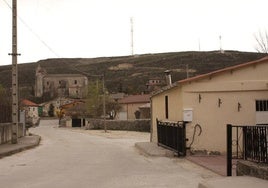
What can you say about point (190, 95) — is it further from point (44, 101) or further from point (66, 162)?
point (44, 101)

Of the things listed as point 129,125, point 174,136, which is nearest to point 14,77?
point 174,136

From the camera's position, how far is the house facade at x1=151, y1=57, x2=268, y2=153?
2038 cm

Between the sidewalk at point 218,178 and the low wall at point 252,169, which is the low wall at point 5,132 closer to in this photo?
the sidewalk at point 218,178

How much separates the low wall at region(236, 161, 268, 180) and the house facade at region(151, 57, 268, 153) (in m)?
7.93

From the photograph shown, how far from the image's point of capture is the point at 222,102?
→ 807 inches

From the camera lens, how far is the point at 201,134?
67.1 feet

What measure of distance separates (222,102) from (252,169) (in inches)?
364

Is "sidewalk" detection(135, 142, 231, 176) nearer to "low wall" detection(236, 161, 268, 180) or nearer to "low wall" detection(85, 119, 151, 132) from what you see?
"low wall" detection(236, 161, 268, 180)

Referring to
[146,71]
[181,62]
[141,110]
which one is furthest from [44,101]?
[141,110]

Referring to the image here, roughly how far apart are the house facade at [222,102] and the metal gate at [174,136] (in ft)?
1.07

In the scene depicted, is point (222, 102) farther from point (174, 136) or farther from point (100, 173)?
point (100, 173)

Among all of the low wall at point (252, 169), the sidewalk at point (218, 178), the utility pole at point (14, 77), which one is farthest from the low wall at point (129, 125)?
the low wall at point (252, 169)

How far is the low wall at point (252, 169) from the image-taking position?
10.7m

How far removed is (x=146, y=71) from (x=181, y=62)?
42.2 ft
